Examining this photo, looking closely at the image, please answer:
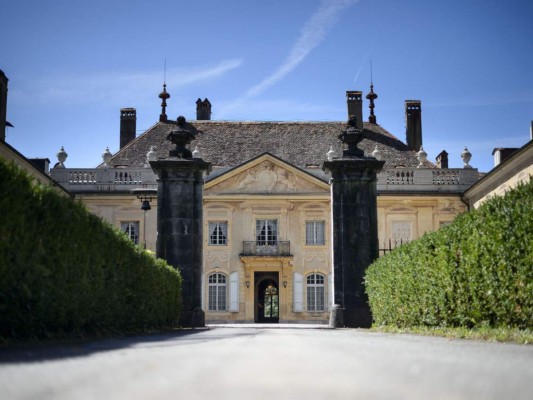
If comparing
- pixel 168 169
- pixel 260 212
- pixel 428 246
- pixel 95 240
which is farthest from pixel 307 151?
pixel 95 240

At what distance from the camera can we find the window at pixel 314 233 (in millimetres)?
38562

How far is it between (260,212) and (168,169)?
21.4m

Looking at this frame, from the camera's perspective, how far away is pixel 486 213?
10141 mm

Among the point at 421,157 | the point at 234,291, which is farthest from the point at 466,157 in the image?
the point at 234,291

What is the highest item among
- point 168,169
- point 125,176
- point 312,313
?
point 125,176

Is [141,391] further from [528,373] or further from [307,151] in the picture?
[307,151]

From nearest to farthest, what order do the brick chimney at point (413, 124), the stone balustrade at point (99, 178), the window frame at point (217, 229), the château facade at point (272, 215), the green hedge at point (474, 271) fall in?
the green hedge at point (474, 271), the stone balustrade at point (99, 178), the château facade at point (272, 215), the window frame at point (217, 229), the brick chimney at point (413, 124)

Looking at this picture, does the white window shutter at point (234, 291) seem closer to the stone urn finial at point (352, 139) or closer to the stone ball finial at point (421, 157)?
the stone ball finial at point (421, 157)

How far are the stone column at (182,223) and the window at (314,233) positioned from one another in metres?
21.6

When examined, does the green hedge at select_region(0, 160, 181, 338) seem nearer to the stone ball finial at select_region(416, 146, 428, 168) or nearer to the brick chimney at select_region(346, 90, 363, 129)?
the stone ball finial at select_region(416, 146, 428, 168)

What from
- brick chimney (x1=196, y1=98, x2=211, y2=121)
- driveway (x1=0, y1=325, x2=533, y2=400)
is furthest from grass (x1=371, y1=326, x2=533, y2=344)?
brick chimney (x1=196, y1=98, x2=211, y2=121)

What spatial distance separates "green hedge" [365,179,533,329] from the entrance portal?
86.7 ft

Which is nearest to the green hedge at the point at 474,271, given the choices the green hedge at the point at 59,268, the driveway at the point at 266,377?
the driveway at the point at 266,377

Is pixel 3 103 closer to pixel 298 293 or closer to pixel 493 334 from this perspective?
pixel 298 293
